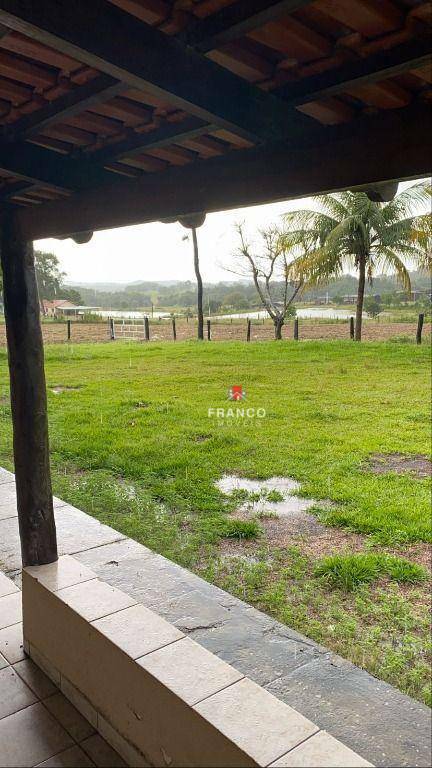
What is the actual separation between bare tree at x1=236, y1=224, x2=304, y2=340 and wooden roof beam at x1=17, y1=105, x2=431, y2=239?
8.25m

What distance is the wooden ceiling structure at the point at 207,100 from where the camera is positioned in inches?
28.4

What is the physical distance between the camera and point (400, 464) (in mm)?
3678

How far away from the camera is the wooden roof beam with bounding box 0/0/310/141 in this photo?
0.69 metres

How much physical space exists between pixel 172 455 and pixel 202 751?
9.30 feet

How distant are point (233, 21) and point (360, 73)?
20 centimetres

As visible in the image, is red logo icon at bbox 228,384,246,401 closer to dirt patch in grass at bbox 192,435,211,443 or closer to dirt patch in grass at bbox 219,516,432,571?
dirt patch in grass at bbox 192,435,211,443

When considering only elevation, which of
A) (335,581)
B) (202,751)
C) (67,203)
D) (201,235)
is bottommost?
(335,581)

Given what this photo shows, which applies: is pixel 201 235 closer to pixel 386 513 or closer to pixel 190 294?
pixel 190 294

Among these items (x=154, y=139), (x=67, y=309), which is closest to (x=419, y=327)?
(x=67, y=309)

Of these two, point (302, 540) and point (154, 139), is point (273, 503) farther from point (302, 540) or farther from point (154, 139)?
point (154, 139)

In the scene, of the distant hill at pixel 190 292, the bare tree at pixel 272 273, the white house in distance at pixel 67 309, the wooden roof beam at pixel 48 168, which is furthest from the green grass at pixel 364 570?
the white house in distance at pixel 67 309

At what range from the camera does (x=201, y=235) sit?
1317 cm

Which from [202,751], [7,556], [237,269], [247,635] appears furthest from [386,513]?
[237,269]

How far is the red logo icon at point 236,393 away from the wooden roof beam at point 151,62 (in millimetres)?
4570
